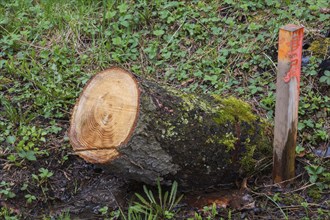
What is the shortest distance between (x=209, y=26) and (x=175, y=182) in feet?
7.18

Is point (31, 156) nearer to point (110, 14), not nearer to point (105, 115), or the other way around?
point (105, 115)

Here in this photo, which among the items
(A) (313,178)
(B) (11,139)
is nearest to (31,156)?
(B) (11,139)

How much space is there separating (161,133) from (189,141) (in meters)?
0.22

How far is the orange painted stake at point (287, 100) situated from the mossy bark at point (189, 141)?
210 mm

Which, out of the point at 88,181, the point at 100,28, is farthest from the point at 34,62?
the point at 88,181

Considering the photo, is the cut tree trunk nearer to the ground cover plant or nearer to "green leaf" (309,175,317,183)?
the ground cover plant

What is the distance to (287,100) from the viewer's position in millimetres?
3412

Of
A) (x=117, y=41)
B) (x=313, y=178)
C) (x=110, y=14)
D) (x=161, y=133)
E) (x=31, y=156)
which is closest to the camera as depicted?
(x=161, y=133)

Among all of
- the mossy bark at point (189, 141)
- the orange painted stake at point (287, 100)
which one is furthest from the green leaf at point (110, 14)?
the orange painted stake at point (287, 100)

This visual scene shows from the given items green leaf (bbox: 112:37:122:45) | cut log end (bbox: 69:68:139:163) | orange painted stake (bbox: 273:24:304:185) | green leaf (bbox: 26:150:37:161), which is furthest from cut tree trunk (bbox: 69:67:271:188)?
green leaf (bbox: 112:37:122:45)

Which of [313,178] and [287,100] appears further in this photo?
[313,178]

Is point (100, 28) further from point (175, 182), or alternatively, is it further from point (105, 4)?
point (175, 182)

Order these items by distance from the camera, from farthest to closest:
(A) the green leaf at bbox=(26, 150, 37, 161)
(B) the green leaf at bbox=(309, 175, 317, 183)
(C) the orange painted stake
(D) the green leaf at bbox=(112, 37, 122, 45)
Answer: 1. (D) the green leaf at bbox=(112, 37, 122, 45)
2. (A) the green leaf at bbox=(26, 150, 37, 161)
3. (B) the green leaf at bbox=(309, 175, 317, 183)
4. (C) the orange painted stake

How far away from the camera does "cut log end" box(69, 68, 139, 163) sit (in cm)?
333
